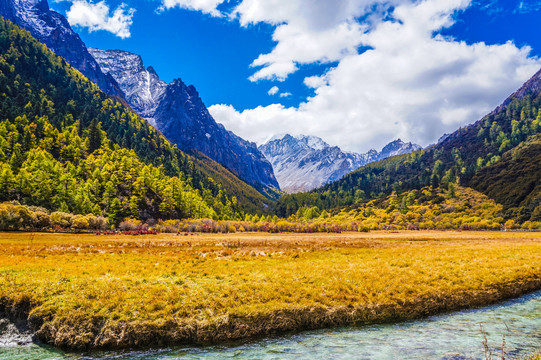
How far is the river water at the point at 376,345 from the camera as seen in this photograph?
12.9 metres

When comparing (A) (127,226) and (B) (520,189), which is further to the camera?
(B) (520,189)

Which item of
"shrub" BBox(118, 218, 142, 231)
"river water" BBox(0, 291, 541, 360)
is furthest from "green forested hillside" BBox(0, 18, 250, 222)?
"river water" BBox(0, 291, 541, 360)

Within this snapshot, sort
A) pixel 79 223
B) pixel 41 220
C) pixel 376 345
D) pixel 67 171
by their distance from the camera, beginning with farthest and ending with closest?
1. pixel 67 171
2. pixel 79 223
3. pixel 41 220
4. pixel 376 345

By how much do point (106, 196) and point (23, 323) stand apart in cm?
10630

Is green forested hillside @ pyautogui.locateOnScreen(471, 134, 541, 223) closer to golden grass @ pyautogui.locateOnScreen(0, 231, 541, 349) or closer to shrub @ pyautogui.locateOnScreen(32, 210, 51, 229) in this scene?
golden grass @ pyautogui.locateOnScreen(0, 231, 541, 349)

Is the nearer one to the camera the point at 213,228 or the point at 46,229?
the point at 46,229

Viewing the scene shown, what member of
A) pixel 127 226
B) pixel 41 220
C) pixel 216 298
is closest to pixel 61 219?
pixel 41 220

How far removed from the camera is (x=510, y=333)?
50.1 feet

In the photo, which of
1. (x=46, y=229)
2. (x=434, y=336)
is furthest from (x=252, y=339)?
(x=46, y=229)

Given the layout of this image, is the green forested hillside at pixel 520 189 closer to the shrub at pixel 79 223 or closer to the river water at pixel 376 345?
the river water at pixel 376 345

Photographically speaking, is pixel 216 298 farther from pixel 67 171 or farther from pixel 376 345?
pixel 67 171

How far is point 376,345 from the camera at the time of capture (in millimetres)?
14016

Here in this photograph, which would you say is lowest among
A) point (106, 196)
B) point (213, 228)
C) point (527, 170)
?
point (213, 228)

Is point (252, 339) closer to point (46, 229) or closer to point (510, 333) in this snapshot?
point (510, 333)
